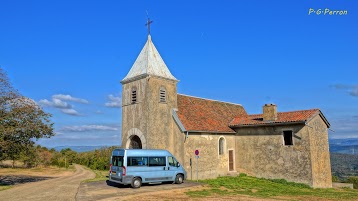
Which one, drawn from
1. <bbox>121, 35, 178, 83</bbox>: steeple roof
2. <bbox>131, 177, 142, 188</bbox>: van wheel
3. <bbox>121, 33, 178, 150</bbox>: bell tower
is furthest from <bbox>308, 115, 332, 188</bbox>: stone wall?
<bbox>131, 177, 142, 188</bbox>: van wheel

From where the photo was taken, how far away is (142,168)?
61.9 ft

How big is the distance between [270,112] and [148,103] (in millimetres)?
10880

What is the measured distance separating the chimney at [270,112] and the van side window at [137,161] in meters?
12.4

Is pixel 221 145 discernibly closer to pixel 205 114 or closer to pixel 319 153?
pixel 205 114

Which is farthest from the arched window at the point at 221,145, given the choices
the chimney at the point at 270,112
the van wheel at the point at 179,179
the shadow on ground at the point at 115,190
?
the shadow on ground at the point at 115,190

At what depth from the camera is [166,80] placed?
1013 inches

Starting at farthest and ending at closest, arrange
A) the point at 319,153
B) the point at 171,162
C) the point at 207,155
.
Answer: the point at 207,155, the point at 319,153, the point at 171,162

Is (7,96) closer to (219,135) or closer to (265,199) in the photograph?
(219,135)

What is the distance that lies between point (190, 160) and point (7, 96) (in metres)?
14.6

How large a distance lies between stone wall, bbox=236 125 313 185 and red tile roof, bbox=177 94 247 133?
207 cm

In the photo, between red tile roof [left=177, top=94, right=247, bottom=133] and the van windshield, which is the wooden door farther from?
the van windshield

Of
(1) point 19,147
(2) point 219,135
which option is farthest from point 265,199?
(1) point 19,147

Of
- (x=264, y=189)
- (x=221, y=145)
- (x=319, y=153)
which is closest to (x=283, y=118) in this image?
(x=319, y=153)

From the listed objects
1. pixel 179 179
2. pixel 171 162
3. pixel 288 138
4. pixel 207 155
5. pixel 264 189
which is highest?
pixel 288 138
